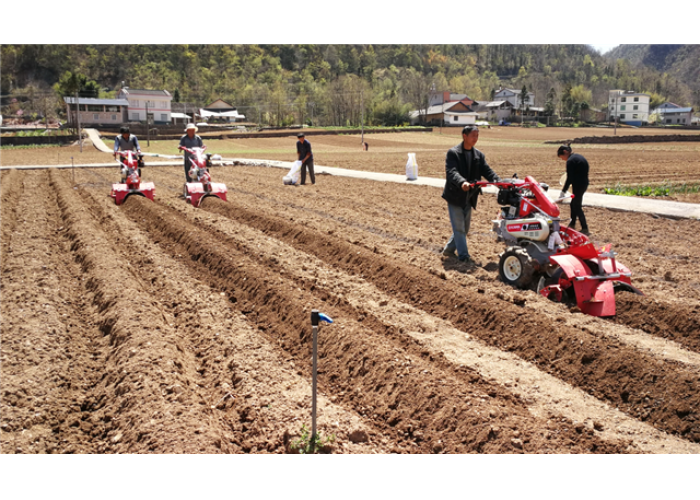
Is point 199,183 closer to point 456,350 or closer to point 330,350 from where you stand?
point 330,350

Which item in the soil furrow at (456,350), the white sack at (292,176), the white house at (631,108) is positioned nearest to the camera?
the soil furrow at (456,350)

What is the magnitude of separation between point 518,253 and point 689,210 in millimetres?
8150

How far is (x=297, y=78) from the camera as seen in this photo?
106 meters

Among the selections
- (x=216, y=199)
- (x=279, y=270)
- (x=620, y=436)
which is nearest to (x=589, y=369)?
(x=620, y=436)

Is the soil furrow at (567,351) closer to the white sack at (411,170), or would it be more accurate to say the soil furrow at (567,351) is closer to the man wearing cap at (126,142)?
the man wearing cap at (126,142)

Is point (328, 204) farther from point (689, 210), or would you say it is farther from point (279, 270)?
point (689, 210)

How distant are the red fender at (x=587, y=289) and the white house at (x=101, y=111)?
72534mm

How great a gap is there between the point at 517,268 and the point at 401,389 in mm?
3423

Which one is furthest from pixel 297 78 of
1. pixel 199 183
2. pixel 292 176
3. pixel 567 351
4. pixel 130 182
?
pixel 567 351

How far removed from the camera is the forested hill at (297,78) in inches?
3462

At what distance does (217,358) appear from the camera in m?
5.37

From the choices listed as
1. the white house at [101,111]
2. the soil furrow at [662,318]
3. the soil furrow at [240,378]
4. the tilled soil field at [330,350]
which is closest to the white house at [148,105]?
the white house at [101,111]

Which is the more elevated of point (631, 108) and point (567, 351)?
point (631, 108)

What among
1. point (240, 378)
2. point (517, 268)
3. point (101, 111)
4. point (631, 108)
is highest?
point (631, 108)
